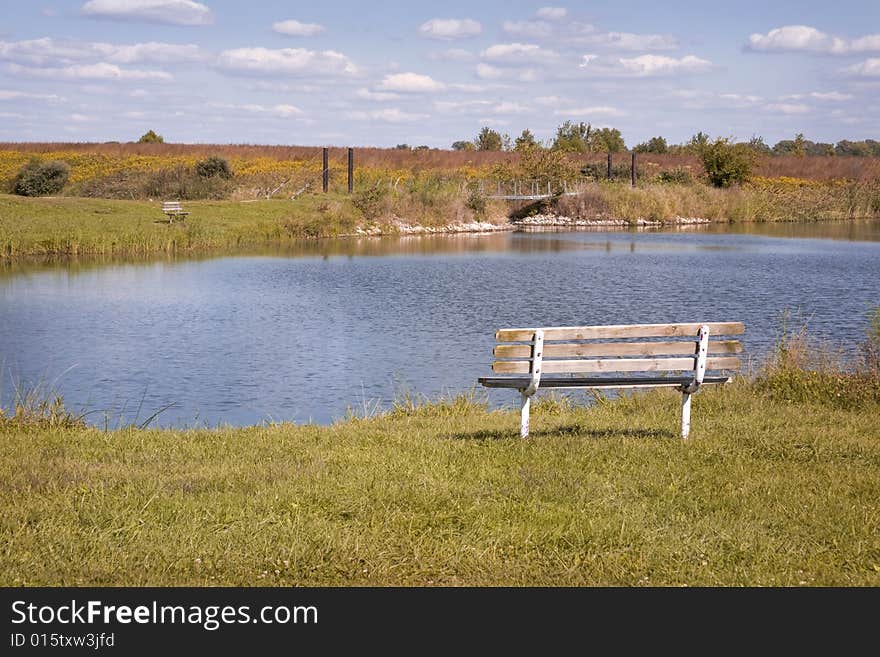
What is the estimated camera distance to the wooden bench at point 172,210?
137 ft

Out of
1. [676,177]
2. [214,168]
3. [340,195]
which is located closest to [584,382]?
[340,195]

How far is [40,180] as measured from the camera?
50.1 meters

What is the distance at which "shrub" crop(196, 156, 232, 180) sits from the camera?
56375mm

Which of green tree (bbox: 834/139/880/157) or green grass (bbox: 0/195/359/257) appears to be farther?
green tree (bbox: 834/139/880/157)

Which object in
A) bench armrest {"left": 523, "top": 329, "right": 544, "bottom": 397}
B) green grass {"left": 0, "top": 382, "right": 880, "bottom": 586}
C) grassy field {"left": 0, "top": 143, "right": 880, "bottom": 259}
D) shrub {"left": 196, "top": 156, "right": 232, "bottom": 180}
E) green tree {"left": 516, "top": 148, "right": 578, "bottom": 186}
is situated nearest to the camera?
green grass {"left": 0, "top": 382, "right": 880, "bottom": 586}

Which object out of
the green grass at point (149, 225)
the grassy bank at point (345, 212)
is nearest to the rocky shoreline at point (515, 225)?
the grassy bank at point (345, 212)

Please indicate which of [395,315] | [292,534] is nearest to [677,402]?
[292,534]

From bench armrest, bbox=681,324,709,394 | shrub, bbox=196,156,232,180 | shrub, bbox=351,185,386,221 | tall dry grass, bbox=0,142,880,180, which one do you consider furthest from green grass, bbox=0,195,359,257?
bench armrest, bbox=681,324,709,394

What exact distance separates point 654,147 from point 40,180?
57.2m

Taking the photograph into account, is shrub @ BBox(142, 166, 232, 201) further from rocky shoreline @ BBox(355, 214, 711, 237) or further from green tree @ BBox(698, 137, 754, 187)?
green tree @ BBox(698, 137, 754, 187)

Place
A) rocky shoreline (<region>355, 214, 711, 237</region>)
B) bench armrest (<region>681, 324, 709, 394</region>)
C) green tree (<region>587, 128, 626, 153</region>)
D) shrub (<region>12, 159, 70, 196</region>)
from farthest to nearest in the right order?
green tree (<region>587, 128, 626, 153</region>)
rocky shoreline (<region>355, 214, 711, 237</region>)
shrub (<region>12, 159, 70, 196</region>)
bench armrest (<region>681, 324, 709, 394</region>)

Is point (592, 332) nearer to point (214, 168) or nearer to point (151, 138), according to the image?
point (214, 168)

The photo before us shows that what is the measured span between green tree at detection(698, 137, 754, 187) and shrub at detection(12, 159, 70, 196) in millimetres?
39985

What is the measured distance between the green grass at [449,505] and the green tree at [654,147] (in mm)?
83494
